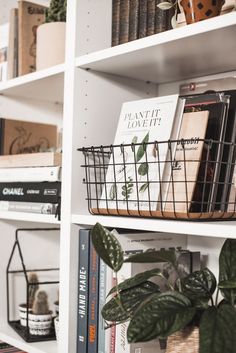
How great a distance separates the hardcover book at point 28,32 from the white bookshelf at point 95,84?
0.59 ft

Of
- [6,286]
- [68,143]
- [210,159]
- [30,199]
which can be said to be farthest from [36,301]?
[210,159]

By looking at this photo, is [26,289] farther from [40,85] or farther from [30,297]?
[40,85]

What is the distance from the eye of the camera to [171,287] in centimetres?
113

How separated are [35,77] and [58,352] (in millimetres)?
742

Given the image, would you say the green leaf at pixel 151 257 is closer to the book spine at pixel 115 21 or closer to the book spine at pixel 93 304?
the book spine at pixel 93 304

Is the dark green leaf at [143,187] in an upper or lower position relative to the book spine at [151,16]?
lower

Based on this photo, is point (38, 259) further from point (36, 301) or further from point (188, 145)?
point (188, 145)

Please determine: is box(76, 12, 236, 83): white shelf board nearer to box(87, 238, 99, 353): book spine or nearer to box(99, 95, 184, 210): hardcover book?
box(99, 95, 184, 210): hardcover book

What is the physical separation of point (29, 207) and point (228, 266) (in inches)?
27.4

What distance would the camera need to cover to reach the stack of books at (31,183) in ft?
4.92

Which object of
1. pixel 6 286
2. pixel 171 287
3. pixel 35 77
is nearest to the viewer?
pixel 171 287

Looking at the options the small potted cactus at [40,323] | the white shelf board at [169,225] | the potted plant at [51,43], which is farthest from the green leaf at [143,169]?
the small potted cactus at [40,323]

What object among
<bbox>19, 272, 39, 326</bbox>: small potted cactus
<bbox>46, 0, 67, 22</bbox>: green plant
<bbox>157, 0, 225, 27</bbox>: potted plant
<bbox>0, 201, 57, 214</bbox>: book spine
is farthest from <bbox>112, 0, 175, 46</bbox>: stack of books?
<bbox>19, 272, 39, 326</bbox>: small potted cactus

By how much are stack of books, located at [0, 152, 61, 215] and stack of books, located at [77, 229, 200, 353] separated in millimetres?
163
